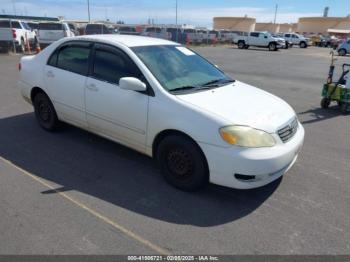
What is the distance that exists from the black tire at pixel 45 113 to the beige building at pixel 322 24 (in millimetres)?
104532

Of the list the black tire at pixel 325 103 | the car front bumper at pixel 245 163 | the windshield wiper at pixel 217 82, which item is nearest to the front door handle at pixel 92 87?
the windshield wiper at pixel 217 82

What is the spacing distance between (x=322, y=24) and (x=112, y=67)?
111m

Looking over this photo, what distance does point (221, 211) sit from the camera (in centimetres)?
335

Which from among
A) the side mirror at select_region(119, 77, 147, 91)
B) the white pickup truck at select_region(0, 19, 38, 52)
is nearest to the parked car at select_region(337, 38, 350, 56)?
the white pickup truck at select_region(0, 19, 38, 52)

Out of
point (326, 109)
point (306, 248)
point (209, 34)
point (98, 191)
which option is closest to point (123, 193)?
point (98, 191)

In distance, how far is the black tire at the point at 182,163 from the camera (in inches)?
135

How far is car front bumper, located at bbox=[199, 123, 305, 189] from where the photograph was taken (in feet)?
10.5

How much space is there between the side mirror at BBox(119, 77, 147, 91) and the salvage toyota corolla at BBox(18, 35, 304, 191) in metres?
0.01

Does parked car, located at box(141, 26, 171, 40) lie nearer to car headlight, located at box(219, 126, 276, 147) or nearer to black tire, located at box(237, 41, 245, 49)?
black tire, located at box(237, 41, 245, 49)

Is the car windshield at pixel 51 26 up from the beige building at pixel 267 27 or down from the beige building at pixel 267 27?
up

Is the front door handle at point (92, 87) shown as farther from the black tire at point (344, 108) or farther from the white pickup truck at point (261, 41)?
the white pickup truck at point (261, 41)

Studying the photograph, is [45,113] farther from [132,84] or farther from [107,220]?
[107,220]

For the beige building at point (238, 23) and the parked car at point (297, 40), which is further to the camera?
the beige building at point (238, 23)

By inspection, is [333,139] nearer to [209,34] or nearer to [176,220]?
[176,220]
